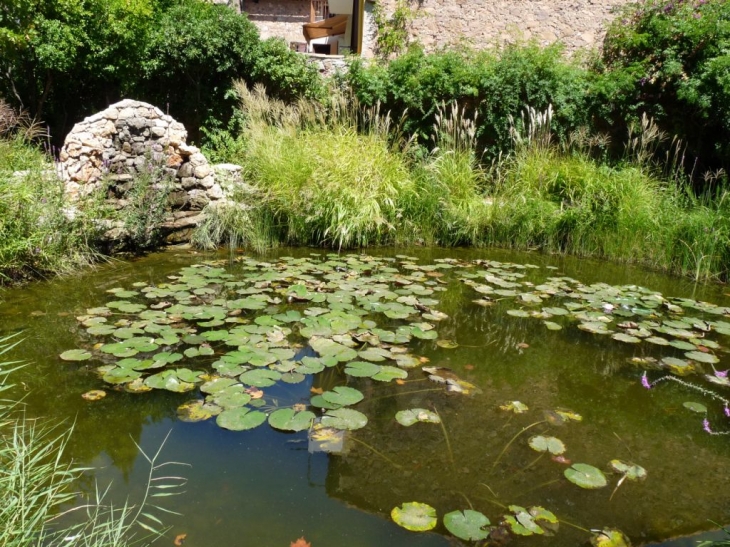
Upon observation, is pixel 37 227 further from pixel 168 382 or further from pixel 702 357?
pixel 702 357

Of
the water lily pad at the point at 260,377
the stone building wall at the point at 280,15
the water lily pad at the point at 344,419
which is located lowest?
the water lily pad at the point at 344,419

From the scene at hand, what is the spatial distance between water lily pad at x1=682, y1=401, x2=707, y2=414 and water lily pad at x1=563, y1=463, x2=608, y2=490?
3.20 ft

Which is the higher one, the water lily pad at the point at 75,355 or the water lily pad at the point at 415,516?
the water lily pad at the point at 75,355

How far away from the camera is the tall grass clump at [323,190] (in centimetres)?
584

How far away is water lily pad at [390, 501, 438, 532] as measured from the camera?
1.92 metres

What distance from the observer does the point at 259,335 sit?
3289 millimetres

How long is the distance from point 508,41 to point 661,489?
34.7 ft

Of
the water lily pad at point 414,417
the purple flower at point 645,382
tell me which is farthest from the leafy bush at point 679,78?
the water lily pad at point 414,417

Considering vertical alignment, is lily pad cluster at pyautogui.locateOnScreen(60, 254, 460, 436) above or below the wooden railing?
below

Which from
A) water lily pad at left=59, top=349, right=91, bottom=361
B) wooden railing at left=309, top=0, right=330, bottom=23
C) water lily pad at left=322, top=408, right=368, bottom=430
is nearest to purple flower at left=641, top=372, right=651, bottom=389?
water lily pad at left=322, top=408, right=368, bottom=430

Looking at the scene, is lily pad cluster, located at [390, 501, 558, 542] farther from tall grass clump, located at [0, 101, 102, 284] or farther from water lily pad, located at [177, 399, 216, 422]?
tall grass clump, located at [0, 101, 102, 284]

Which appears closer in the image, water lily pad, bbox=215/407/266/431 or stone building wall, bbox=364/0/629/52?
water lily pad, bbox=215/407/266/431

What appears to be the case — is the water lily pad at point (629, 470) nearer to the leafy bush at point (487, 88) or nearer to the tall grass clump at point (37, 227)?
the tall grass clump at point (37, 227)

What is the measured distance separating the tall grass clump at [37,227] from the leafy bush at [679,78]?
7.62 metres
